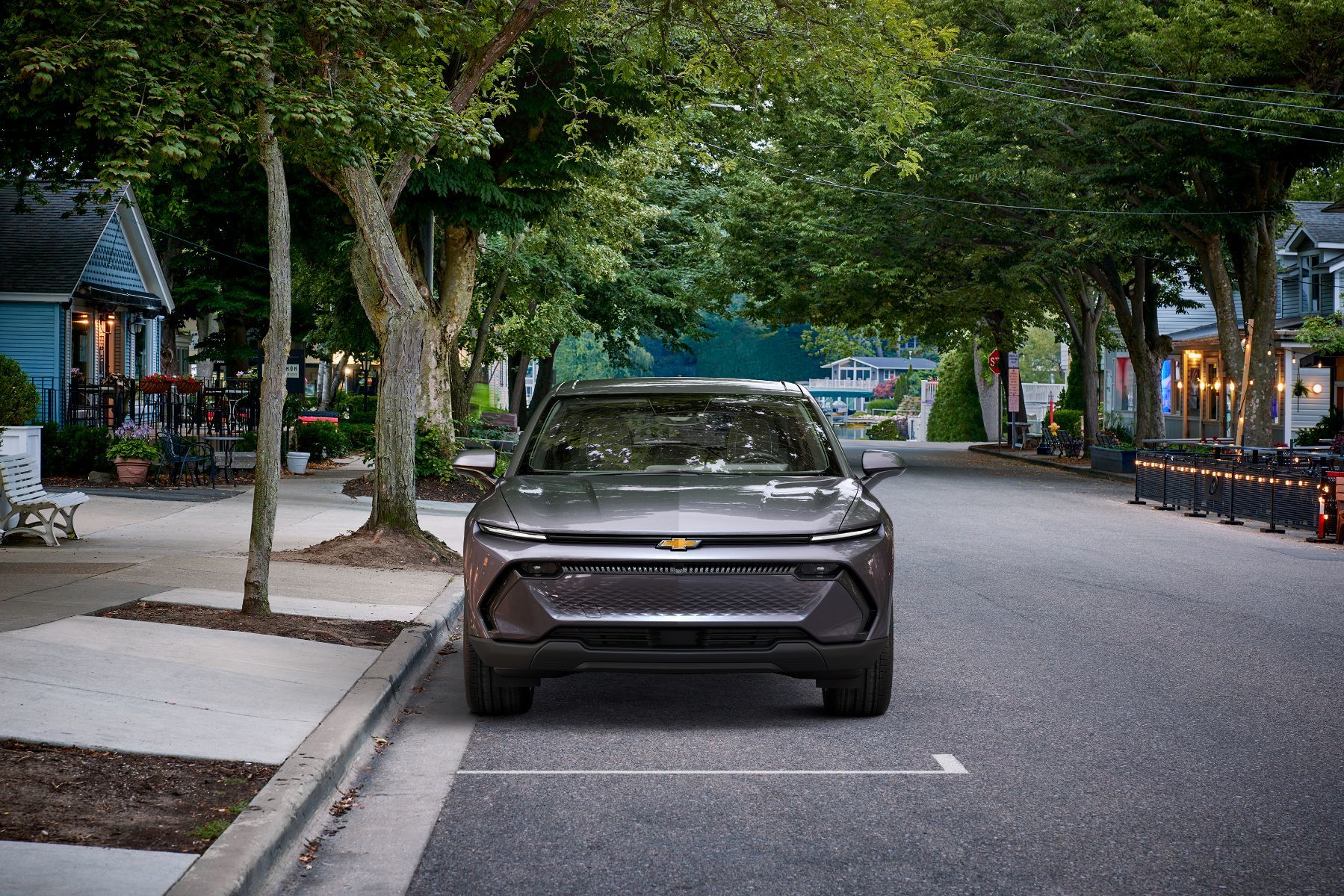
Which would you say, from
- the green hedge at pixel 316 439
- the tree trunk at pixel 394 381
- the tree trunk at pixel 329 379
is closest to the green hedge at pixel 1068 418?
the tree trunk at pixel 329 379

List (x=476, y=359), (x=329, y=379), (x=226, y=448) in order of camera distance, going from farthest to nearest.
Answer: (x=329, y=379) < (x=476, y=359) < (x=226, y=448)

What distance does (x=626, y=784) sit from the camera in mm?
5965

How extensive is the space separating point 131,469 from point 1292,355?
3293cm

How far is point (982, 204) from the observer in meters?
33.7

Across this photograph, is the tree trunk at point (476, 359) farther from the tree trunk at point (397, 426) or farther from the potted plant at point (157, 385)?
the tree trunk at point (397, 426)

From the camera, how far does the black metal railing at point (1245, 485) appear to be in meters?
18.6

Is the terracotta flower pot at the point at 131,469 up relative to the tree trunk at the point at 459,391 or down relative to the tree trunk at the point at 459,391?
down

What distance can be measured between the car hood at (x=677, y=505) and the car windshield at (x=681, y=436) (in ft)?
1.20

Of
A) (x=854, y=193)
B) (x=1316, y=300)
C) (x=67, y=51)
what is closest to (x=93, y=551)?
(x=67, y=51)

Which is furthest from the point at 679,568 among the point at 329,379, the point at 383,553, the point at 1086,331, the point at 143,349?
the point at 329,379

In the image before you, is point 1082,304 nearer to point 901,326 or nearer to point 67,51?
point 901,326

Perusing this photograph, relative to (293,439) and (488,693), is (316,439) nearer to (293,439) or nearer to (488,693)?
(293,439)

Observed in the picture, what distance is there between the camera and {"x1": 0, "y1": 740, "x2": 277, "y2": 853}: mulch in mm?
4848

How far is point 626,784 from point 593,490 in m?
1.58
